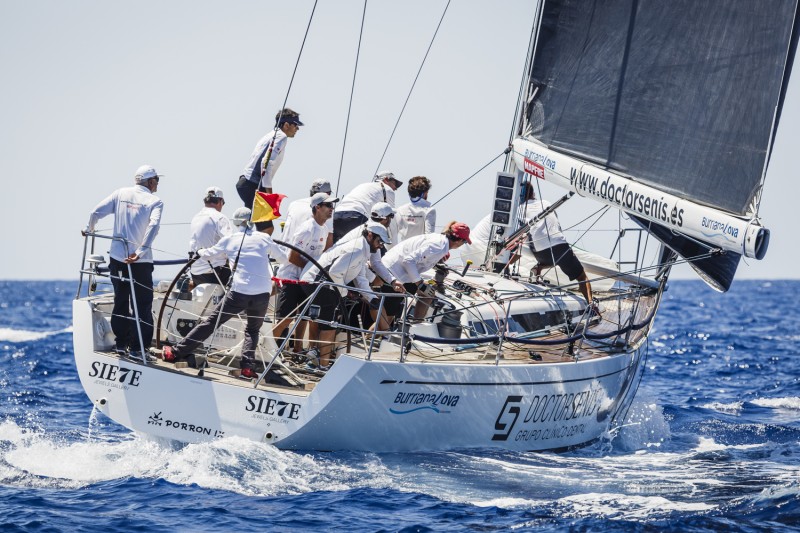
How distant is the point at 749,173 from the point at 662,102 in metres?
1.28

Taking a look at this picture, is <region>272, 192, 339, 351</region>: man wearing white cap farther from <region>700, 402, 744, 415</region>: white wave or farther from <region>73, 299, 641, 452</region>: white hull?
<region>700, 402, 744, 415</region>: white wave

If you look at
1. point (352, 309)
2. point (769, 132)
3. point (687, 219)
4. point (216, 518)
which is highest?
point (769, 132)

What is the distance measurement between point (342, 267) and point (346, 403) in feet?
4.19

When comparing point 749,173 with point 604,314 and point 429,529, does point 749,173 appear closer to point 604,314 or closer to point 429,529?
point 604,314

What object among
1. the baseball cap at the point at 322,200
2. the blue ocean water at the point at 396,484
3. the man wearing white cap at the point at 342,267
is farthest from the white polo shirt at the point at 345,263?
the blue ocean water at the point at 396,484

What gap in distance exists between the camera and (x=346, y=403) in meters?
8.54

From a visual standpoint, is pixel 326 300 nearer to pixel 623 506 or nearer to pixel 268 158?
pixel 268 158

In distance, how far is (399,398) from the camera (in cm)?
880

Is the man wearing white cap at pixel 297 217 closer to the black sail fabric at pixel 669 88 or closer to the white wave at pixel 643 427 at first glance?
the black sail fabric at pixel 669 88

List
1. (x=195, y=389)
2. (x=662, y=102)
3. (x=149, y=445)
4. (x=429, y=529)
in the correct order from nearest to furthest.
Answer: (x=429, y=529) < (x=195, y=389) < (x=149, y=445) < (x=662, y=102)

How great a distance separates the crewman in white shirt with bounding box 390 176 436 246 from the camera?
37.9ft

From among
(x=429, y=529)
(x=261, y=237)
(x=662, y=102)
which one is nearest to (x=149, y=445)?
(x=261, y=237)

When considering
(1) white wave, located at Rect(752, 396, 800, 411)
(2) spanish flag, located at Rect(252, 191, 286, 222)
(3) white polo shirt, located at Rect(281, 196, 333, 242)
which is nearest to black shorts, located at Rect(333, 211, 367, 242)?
(3) white polo shirt, located at Rect(281, 196, 333, 242)

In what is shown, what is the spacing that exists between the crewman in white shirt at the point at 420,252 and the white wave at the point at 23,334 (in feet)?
50.9
